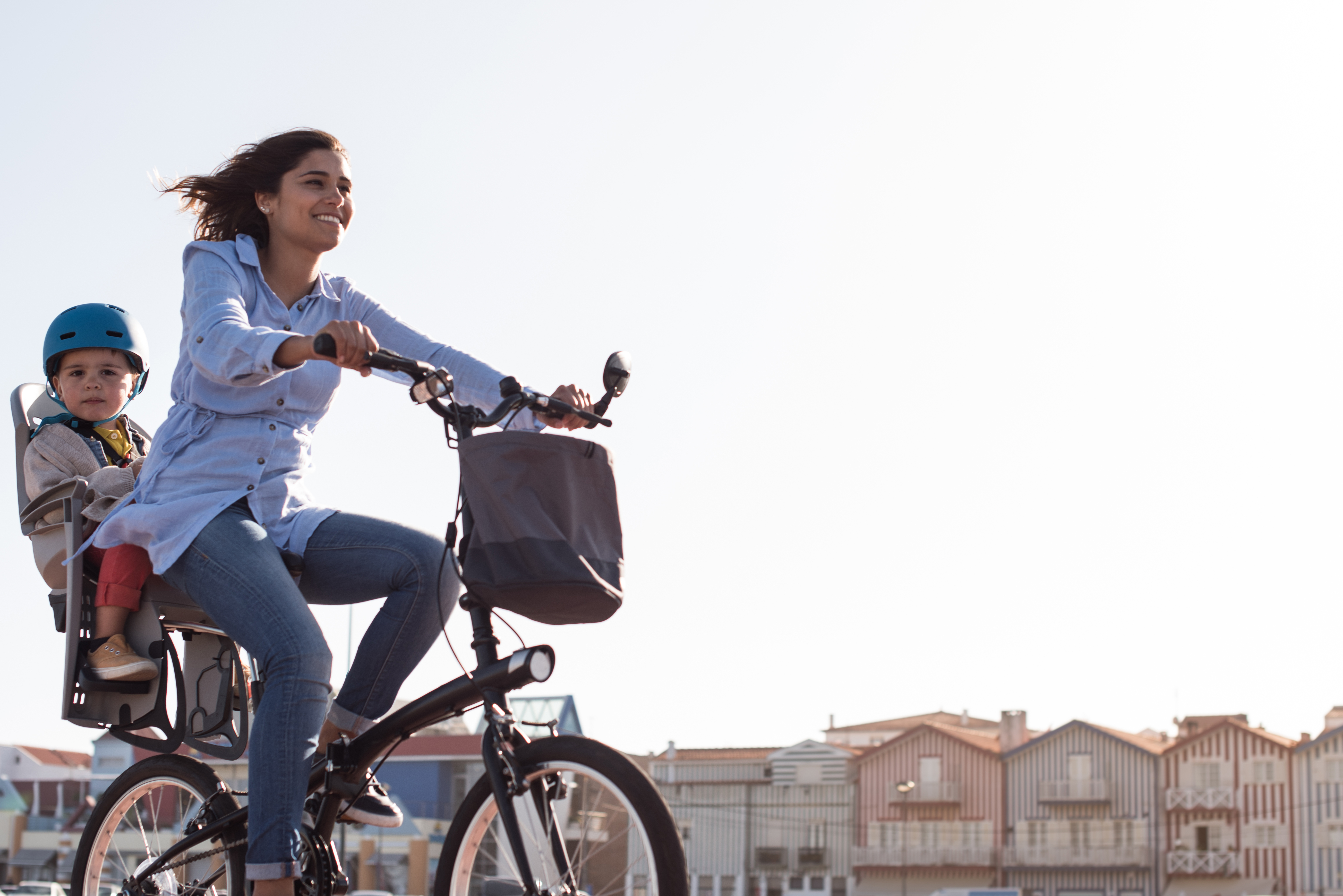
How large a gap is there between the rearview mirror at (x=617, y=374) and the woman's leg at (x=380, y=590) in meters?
0.49

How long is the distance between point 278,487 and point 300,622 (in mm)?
349

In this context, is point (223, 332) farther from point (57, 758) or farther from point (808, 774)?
point (57, 758)

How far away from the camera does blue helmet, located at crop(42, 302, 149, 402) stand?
3459 mm

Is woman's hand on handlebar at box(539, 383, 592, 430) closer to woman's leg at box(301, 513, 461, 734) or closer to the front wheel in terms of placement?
woman's leg at box(301, 513, 461, 734)

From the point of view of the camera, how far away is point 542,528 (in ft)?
8.00

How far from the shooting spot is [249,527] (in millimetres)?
2836

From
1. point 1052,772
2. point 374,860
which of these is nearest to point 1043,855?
point 1052,772

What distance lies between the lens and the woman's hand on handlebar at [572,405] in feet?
9.57

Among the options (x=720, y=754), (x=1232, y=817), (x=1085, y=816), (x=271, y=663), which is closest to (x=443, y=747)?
(x=720, y=754)

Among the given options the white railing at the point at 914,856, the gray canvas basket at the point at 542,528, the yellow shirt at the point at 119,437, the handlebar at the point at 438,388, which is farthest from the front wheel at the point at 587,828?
A: the white railing at the point at 914,856

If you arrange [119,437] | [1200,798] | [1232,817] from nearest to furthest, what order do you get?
[119,437] < [1232,817] < [1200,798]

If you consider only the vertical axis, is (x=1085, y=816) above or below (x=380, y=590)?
below

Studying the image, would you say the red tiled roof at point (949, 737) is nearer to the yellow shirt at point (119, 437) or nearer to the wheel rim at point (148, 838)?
the wheel rim at point (148, 838)

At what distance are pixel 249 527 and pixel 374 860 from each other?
53.3 m
